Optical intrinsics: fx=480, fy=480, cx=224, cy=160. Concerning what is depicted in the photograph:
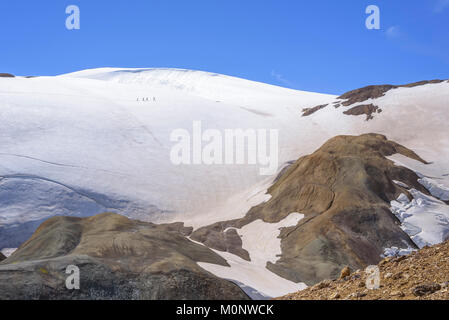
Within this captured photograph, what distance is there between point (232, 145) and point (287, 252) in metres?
23.1

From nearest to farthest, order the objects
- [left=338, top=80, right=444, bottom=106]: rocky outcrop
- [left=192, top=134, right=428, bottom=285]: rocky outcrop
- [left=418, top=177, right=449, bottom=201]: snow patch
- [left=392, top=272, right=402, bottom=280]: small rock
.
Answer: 1. [left=392, top=272, right=402, bottom=280]: small rock
2. [left=192, top=134, right=428, bottom=285]: rocky outcrop
3. [left=418, top=177, right=449, bottom=201]: snow patch
4. [left=338, top=80, right=444, bottom=106]: rocky outcrop

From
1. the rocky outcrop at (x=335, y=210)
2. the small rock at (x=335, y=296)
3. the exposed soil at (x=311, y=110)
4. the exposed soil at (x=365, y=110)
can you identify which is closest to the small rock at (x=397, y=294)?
the small rock at (x=335, y=296)

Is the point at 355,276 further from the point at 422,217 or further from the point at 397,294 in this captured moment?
the point at 422,217

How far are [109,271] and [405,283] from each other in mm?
7593

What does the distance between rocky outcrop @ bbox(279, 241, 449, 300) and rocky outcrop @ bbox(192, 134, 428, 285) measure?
46.4 feet

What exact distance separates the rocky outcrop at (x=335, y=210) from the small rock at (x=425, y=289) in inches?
654

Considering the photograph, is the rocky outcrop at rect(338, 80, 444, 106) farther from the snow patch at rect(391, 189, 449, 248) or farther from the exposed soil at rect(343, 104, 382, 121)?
the snow patch at rect(391, 189, 449, 248)

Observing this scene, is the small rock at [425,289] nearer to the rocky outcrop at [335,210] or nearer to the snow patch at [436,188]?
the rocky outcrop at [335,210]

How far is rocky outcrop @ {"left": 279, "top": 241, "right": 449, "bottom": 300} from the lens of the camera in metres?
6.63

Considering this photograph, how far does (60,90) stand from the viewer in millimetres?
61000

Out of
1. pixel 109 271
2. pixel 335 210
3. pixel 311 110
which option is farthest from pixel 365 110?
pixel 109 271

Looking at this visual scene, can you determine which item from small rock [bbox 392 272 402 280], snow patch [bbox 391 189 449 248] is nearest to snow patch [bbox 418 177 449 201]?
snow patch [bbox 391 189 449 248]

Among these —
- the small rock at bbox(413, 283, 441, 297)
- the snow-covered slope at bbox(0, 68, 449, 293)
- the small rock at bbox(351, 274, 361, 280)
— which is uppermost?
the snow-covered slope at bbox(0, 68, 449, 293)

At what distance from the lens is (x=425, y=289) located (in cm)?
662
